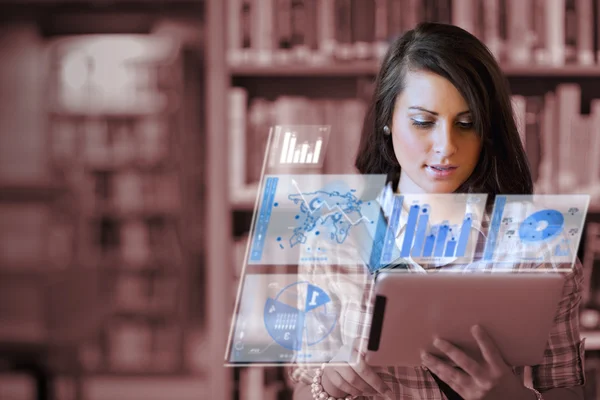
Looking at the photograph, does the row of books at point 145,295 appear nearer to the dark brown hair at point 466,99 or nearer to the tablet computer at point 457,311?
the dark brown hair at point 466,99

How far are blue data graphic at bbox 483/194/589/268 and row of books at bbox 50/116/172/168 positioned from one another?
2.43m

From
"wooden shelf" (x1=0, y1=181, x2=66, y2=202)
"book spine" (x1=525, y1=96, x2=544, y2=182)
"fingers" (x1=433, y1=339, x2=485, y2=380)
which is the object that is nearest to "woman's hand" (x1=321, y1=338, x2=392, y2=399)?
"fingers" (x1=433, y1=339, x2=485, y2=380)

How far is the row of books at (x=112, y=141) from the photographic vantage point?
9.86 feet

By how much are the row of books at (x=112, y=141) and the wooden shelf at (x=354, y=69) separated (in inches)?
62.2

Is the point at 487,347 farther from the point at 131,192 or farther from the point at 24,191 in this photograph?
the point at 24,191

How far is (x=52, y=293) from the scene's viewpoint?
2.66 meters

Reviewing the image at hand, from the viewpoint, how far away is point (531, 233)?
2.62 ft

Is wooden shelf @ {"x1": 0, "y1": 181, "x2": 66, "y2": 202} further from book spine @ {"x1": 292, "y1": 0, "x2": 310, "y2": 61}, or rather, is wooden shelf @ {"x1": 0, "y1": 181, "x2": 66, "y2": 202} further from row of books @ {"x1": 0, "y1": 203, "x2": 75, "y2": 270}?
book spine @ {"x1": 292, "y1": 0, "x2": 310, "y2": 61}

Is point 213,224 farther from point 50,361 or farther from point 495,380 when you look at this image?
point 50,361

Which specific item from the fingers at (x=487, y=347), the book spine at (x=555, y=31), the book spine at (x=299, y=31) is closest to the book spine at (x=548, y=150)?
the book spine at (x=555, y=31)

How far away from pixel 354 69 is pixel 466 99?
0.79 m

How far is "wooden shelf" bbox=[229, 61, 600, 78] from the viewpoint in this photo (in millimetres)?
1472

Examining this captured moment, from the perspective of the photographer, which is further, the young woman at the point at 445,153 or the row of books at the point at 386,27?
the row of books at the point at 386,27

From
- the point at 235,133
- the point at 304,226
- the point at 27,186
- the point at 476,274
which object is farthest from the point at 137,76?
the point at 476,274
